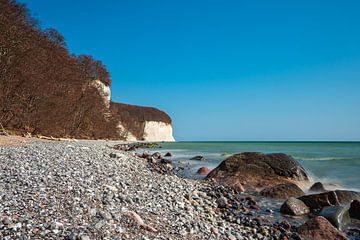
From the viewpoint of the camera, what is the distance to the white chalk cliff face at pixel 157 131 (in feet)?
329

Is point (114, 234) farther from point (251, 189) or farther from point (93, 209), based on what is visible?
point (251, 189)

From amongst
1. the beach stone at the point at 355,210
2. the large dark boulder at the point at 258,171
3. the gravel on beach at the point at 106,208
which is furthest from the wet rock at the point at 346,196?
the gravel on beach at the point at 106,208

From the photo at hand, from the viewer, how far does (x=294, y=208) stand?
318 inches

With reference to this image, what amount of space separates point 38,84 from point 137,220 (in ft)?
82.1

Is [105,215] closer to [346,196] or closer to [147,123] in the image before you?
[346,196]

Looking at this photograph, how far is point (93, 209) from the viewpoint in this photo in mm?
5145

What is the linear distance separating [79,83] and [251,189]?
1342 inches

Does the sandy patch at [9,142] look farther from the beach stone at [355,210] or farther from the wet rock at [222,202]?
the beach stone at [355,210]

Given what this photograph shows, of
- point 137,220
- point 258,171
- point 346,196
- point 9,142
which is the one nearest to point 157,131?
point 9,142

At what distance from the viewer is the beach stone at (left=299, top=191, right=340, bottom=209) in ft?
28.3

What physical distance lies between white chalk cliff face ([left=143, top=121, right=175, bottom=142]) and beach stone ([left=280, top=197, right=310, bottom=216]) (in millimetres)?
90047

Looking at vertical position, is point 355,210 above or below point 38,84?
below

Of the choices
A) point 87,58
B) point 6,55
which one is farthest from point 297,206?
point 87,58

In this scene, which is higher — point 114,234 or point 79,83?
point 79,83
